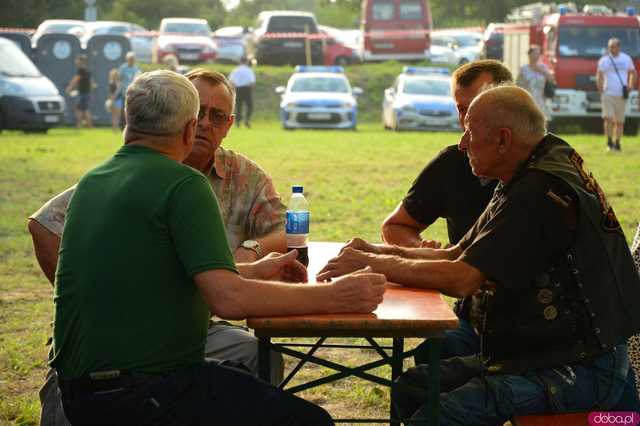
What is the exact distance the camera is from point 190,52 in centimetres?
3828

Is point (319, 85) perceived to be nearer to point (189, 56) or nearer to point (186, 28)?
point (189, 56)

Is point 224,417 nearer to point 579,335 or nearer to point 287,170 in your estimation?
point 579,335

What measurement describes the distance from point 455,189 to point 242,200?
91 cm

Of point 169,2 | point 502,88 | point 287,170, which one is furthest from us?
point 169,2

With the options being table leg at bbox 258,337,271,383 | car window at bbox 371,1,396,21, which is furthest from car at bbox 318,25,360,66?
table leg at bbox 258,337,271,383

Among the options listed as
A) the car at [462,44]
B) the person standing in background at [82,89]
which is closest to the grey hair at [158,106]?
the person standing in background at [82,89]

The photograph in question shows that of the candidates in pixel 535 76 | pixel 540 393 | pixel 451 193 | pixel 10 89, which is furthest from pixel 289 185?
pixel 540 393

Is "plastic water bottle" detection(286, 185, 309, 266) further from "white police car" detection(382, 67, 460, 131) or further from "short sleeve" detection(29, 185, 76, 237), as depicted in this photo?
"white police car" detection(382, 67, 460, 131)

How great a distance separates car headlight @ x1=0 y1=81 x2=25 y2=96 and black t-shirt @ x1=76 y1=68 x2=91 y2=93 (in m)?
3.79

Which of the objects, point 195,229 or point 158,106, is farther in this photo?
point 158,106

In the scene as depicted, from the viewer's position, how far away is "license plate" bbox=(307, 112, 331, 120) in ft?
→ 96.5

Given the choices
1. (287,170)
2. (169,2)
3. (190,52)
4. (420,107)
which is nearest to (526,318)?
(287,170)

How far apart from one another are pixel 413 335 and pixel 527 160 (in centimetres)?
76

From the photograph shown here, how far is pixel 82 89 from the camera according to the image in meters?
29.2
